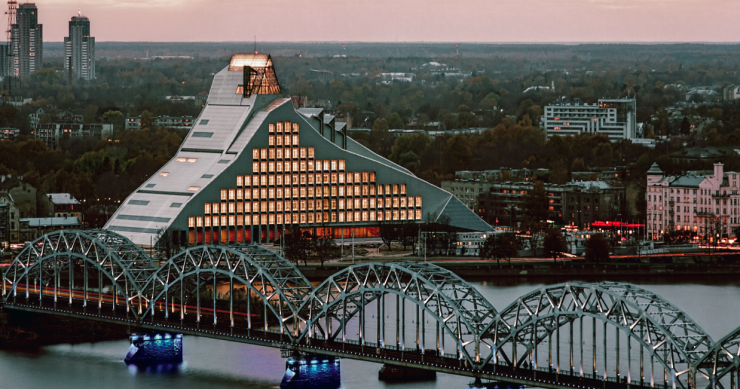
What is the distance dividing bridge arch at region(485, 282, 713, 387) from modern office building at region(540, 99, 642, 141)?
342 feet

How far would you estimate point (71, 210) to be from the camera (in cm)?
9044

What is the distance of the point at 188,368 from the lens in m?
53.8

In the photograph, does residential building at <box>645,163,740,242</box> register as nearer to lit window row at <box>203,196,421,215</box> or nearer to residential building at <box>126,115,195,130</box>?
lit window row at <box>203,196,421,215</box>

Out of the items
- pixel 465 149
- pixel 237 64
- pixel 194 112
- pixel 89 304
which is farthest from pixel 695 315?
pixel 194 112

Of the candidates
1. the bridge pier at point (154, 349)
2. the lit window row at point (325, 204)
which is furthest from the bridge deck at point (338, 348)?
the lit window row at point (325, 204)

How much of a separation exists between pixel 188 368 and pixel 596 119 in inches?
4047

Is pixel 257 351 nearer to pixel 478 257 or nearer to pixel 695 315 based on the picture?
pixel 695 315

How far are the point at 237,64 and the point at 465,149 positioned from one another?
32.7 m

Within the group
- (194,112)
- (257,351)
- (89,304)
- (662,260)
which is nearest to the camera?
(257,351)

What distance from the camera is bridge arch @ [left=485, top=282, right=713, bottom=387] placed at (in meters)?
42.2

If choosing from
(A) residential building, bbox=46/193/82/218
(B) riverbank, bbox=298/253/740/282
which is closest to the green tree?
(A) residential building, bbox=46/193/82/218

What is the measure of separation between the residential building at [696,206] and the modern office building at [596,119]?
59712 millimetres

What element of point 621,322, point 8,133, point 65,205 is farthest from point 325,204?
point 8,133

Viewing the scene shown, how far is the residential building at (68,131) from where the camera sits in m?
A: 147
